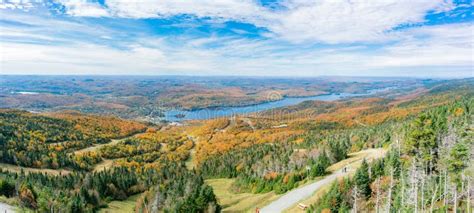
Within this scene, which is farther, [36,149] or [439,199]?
[36,149]

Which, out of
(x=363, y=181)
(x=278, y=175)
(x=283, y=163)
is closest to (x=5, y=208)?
(x=278, y=175)

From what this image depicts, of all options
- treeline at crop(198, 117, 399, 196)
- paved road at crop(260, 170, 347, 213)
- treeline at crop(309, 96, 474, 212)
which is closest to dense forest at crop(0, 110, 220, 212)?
paved road at crop(260, 170, 347, 213)

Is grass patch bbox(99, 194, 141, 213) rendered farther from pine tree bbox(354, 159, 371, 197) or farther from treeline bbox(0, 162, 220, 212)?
pine tree bbox(354, 159, 371, 197)

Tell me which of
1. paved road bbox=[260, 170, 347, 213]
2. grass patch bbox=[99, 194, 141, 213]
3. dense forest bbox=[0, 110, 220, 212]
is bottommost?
grass patch bbox=[99, 194, 141, 213]

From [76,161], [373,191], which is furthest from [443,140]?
[76,161]

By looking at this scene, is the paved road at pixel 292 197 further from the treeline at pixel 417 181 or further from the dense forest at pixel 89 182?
the dense forest at pixel 89 182

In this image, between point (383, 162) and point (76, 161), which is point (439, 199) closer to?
point (383, 162)
